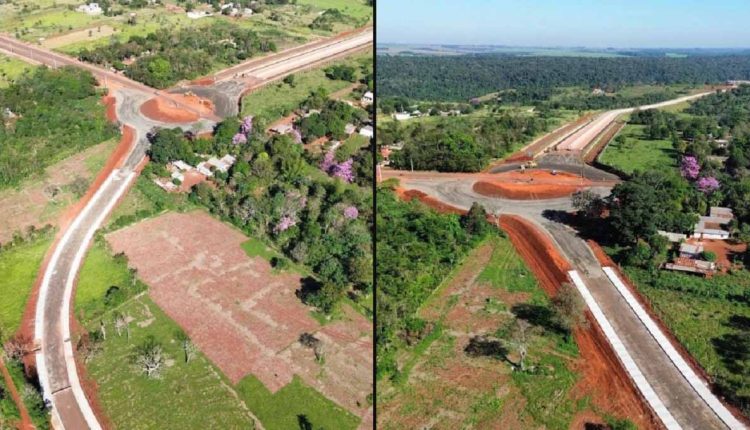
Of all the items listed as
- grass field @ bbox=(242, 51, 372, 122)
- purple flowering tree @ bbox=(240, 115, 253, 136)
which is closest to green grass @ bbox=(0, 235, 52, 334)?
purple flowering tree @ bbox=(240, 115, 253, 136)

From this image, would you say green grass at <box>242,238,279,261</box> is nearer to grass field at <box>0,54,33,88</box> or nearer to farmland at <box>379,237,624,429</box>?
farmland at <box>379,237,624,429</box>

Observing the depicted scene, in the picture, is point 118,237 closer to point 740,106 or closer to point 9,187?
point 9,187

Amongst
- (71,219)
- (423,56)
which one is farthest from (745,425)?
(423,56)

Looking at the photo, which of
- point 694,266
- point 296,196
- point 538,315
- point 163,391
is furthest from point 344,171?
point 694,266

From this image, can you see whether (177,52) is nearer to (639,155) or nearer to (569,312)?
(569,312)

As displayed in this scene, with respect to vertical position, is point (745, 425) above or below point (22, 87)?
below

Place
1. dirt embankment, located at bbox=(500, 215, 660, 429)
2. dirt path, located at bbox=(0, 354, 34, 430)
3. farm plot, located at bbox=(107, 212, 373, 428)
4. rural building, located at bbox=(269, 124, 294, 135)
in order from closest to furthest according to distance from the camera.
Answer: dirt path, located at bbox=(0, 354, 34, 430), dirt embankment, located at bbox=(500, 215, 660, 429), farm plot, located at bbox=(107, 212, 373, 428), rural building, located at bbox=(269, 124, 294, 135)
